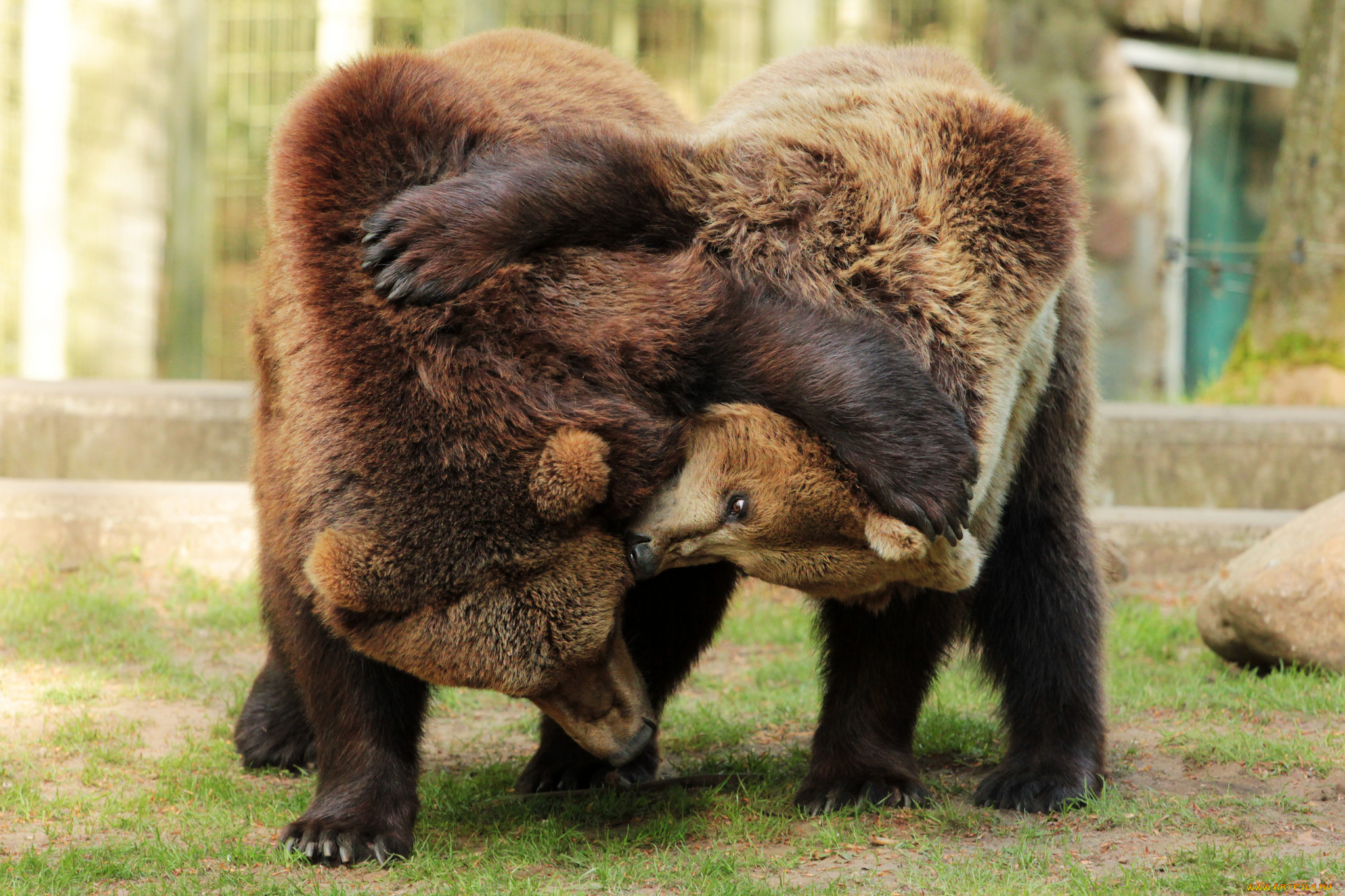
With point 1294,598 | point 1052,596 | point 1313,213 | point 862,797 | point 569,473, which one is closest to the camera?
point 569,473

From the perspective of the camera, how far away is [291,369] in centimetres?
330

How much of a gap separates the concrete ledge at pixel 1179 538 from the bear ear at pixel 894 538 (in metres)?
3.77

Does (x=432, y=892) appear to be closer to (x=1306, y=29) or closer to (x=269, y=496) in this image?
(x=269, y=496)

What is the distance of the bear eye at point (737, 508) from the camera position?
3.14m

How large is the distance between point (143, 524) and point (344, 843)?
395cm

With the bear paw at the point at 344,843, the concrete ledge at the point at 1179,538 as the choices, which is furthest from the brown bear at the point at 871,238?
the concrete ledge at the point at 1179,538

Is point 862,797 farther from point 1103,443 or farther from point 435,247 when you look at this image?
point 1103,443

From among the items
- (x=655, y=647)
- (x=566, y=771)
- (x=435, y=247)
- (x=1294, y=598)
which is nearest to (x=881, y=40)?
(x=1294, y=598)

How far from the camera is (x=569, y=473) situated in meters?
3.04

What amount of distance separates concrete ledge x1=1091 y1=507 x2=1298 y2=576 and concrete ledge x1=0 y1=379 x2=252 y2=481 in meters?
4.79

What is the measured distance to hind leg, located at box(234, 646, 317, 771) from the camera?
4.51m

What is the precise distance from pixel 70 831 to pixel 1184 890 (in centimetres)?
281

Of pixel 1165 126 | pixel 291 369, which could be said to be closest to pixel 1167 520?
pixel 291 369

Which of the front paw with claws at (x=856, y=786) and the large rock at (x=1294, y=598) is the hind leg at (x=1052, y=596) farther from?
the large rock at (x=1294, y=598)
